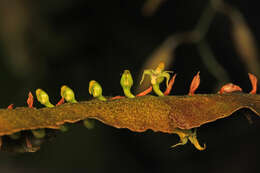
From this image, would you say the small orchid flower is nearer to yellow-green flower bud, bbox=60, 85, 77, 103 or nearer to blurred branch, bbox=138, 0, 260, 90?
yellow-green flower bud, bbox=60, 85, 77, 103

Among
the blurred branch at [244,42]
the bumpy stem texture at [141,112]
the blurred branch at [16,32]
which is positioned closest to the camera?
the bumpy stem texture at [141,112]

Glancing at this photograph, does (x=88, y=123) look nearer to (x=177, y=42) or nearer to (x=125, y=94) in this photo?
(x=125, y=94)

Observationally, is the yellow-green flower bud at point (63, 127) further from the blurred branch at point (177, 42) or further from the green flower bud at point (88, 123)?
the blurred branch at point (177, 42)

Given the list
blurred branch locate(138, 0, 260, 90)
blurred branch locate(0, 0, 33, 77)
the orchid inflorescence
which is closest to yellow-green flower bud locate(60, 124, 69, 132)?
the orchid inflorescence

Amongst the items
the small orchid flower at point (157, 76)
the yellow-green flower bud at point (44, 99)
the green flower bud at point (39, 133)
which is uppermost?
the small orchid flower at point (157, 76)

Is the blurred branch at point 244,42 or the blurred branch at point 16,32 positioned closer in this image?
the blurred branch at point 244,42

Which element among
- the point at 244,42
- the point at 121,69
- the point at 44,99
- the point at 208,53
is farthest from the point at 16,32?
the point at 44,99

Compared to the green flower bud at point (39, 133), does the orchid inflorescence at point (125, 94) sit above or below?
above

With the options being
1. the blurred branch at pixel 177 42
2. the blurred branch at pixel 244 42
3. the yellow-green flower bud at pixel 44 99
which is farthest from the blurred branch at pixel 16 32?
the yellow-green flower bud at pixel 44 99
